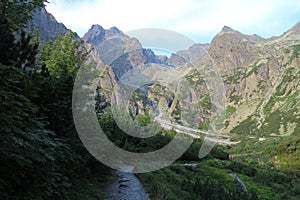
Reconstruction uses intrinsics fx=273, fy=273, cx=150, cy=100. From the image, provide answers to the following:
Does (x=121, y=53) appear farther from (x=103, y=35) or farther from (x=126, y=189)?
(x=103, y=35)

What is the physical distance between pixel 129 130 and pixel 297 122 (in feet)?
593

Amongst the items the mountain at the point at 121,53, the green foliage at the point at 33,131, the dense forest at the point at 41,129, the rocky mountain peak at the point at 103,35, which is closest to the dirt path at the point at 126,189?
the dense forest at the point at 41,129

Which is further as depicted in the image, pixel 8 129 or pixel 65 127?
pixel 65 127

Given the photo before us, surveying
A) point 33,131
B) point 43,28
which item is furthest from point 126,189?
point 43,28

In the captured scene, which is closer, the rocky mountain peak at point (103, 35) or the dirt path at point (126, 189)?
the dirt path at point (126, 189)

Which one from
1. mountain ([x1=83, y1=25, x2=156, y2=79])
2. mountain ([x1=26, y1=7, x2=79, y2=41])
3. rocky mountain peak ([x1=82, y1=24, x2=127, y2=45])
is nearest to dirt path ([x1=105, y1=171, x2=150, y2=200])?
mountain ([x1=83, y1=25, x2=156, y2=79])

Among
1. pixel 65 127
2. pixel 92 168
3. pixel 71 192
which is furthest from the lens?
pixel 92 168

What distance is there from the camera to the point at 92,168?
12883mm

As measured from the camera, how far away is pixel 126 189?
12.3 m

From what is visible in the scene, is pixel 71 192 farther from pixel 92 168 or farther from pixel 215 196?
pixel 215 196

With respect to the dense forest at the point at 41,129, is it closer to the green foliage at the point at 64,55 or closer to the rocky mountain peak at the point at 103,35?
the green foliage at the point at 64,55

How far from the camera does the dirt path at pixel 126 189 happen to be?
1076cm

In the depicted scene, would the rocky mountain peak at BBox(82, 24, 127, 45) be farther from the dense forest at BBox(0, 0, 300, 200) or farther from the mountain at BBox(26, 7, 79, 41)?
the mountain at BBox(26, 7, 79, 41)

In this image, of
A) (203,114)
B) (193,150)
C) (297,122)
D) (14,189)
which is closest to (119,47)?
(203,114)
